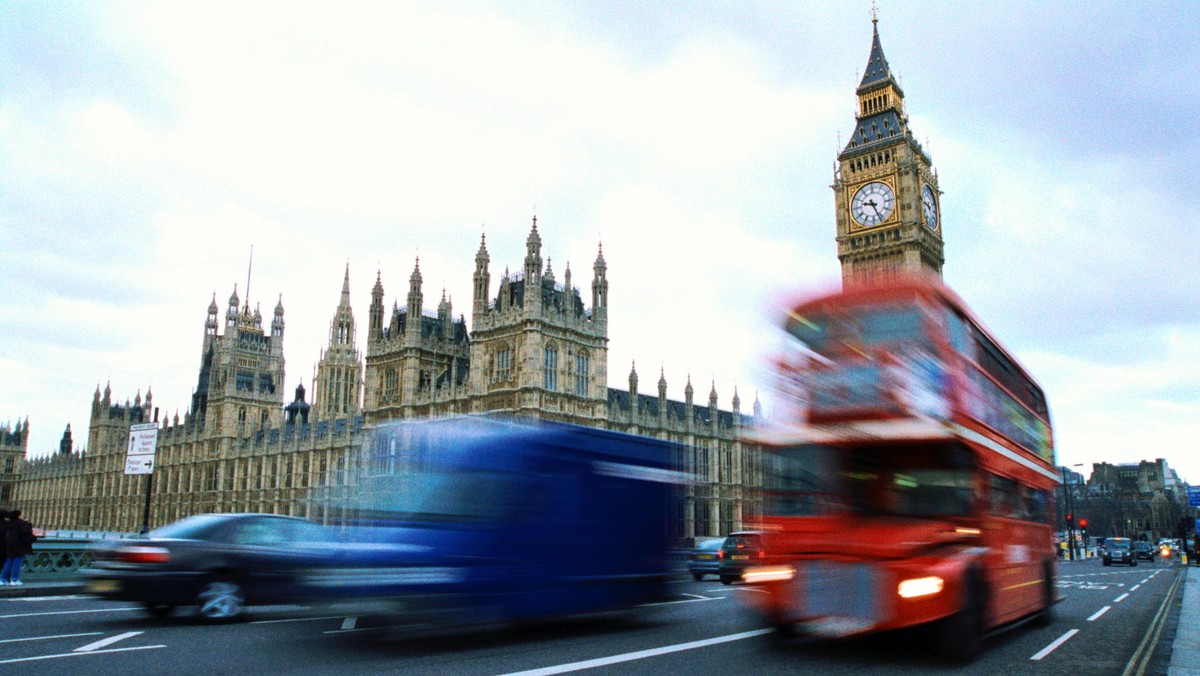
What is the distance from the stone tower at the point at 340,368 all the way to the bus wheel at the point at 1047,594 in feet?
278

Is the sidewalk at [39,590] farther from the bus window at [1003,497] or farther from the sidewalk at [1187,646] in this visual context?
the sidewalk at [1187,646]

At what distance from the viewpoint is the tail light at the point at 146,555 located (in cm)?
1109

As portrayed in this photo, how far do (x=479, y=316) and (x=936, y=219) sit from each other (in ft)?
153

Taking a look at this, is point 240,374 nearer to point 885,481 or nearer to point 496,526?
point 496,526

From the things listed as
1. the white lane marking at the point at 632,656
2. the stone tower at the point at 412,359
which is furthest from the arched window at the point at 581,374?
the white lane marking at the point at 632,656

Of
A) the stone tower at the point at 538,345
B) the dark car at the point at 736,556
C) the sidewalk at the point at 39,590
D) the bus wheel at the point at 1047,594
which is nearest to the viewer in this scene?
the bus wheel at the point at 1047,594

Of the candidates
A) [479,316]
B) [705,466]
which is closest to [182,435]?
[479,316]

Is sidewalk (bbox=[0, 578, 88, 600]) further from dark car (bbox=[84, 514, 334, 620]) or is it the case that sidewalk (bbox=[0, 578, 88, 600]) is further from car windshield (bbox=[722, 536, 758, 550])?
car windshield (bbox=[722, 536, 758, 550])

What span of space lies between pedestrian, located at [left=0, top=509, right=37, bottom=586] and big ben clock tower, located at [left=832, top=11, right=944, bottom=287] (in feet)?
215

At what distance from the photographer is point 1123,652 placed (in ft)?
32.4

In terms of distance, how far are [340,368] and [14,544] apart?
77711 mm

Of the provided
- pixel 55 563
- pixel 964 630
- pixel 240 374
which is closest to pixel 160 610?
pixel 55 563

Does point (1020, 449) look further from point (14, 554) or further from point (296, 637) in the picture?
point (14, 554)

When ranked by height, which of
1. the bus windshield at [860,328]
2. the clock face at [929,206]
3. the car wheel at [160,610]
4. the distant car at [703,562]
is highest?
the clock face at [929,206]
